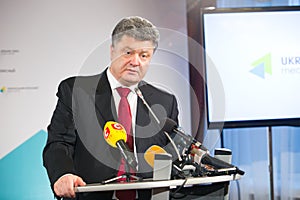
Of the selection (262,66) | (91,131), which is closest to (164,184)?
(91,131)

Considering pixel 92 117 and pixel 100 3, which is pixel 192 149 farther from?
pixel 100 3

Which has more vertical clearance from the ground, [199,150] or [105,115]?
[105,115]

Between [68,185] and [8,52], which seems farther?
[8,52]

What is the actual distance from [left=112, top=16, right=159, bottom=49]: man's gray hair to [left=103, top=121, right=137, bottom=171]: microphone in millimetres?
301

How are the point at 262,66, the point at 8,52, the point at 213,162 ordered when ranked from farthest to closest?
1. the point at 8,52
2. the point at 262,66
3. the point at 213,162

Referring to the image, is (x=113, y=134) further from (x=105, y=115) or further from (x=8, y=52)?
(x=8, y=52)

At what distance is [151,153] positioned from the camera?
1.55 meters

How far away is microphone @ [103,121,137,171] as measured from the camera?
1.45 m

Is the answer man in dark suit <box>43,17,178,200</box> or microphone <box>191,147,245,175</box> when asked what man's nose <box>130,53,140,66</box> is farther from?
microphone <box>191,147,245,175</box>

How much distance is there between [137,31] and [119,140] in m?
0.39

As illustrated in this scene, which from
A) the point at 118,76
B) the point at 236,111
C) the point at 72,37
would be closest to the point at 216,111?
the point at 118,76

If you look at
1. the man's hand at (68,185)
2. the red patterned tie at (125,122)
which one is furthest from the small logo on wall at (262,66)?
the man's hand at (68,185)

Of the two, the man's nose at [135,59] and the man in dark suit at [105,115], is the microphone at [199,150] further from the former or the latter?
the man's nose at [135,59]

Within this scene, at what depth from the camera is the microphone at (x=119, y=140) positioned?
1452 mm
